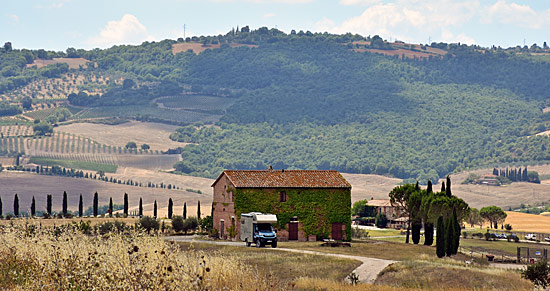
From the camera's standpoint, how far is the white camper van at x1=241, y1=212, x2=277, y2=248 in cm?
6775

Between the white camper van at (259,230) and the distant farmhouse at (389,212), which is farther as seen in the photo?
the distant farmhouse at (389,212)

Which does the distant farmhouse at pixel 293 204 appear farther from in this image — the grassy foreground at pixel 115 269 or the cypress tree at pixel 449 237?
the grassy foreground at pixel 115 269

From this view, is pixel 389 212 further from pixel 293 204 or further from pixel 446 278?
pixel 446 278

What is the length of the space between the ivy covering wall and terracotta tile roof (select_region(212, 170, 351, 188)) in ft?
2.01

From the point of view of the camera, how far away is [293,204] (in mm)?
80188

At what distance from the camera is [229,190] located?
267 feet

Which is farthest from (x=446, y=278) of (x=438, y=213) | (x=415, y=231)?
(x=415, y=231)

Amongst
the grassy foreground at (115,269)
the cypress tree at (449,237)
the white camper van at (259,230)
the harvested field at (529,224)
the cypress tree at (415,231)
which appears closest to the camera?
the grassy foreground at (115,269)

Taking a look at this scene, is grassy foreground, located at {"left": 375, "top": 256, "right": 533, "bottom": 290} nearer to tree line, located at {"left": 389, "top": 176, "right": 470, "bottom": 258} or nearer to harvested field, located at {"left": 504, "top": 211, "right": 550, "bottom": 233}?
tree line, located at {"left": 389, "top": 176, "right": 470, "bottom": 258}

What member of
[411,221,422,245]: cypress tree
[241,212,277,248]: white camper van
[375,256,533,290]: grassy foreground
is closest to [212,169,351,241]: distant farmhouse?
[241,212,277,248]: white camper van

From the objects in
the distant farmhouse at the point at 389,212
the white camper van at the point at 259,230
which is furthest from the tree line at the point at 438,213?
the distant farmhouse at the point at 389,212

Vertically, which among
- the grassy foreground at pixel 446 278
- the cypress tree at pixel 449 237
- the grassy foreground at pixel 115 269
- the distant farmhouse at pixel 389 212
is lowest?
the distant farmhouse at pixel 389 212

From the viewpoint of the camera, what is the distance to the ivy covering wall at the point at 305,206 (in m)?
79.4

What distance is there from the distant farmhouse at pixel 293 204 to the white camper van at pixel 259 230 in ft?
22.6
